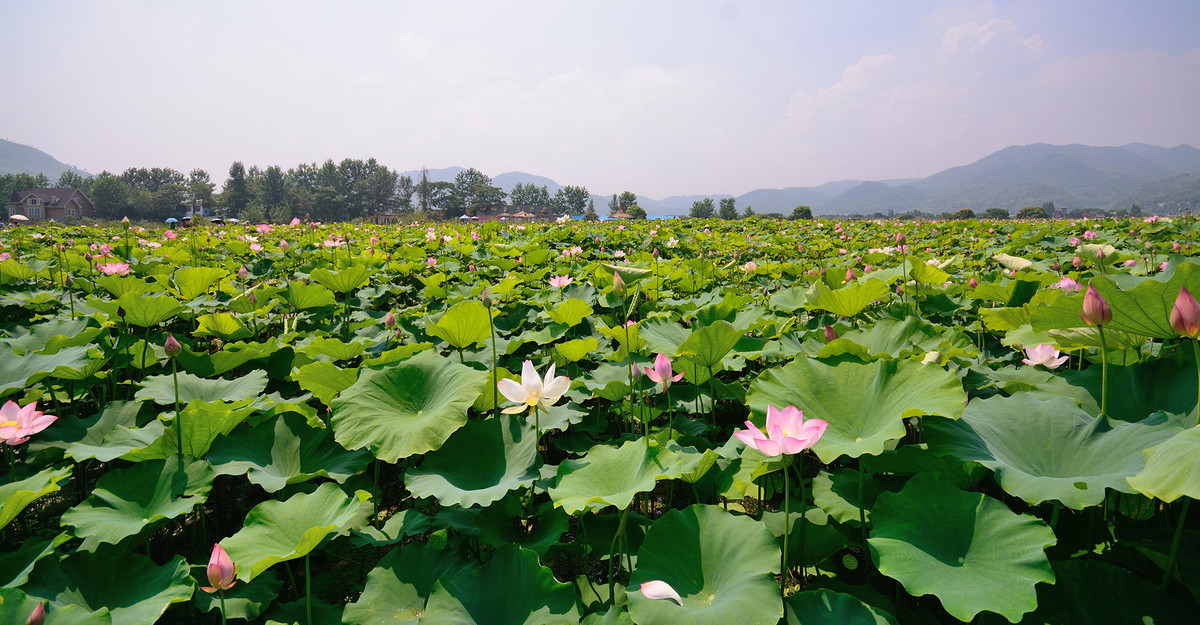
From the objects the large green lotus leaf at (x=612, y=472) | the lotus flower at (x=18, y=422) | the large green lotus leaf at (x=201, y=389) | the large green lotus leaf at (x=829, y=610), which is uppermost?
the lotus flower at (x=18, y=422)

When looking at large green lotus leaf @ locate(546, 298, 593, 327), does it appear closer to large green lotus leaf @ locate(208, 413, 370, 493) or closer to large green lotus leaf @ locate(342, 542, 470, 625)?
large green lotus leaf @ locate(208, 413, 370, 493)

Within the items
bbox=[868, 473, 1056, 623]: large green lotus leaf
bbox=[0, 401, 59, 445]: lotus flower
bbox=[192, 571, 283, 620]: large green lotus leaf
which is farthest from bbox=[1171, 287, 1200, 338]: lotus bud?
bbox=[0, 401, 59, 445]: lotus flower

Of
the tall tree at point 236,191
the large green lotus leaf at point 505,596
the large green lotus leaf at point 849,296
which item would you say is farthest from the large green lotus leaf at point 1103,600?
the tall tree at point 236,191

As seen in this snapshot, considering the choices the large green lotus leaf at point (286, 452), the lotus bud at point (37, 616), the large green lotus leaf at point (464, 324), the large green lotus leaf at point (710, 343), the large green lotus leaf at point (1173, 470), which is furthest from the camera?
the large green lotus leaf at point (464, 324)

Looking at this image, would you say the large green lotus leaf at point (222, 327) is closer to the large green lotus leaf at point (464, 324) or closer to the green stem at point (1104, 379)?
the large green lotus leaf at point (464, 324)

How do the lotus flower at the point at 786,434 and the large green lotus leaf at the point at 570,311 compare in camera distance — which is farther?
the large green lotus leaf at the point at 570,311

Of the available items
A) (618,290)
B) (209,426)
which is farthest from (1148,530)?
(209,426)

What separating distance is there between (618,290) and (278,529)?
44.5 inches

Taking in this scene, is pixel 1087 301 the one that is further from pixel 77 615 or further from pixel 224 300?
pixel 224 300

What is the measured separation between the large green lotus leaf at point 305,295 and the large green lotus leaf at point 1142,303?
2.78 meters

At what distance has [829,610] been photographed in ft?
2.89

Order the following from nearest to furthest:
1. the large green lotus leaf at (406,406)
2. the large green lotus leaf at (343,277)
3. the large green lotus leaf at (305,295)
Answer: the large green lotus leaf at (406,406) < the large green lotus leaf at (305,295) < the large green lotus leaf at (343,277)

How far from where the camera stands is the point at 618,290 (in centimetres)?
176

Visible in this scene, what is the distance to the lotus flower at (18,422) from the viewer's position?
122cm
